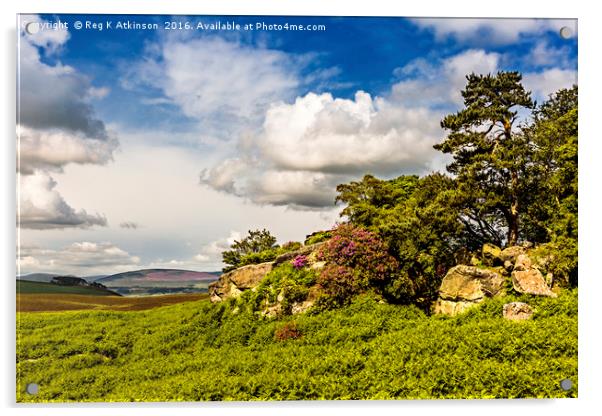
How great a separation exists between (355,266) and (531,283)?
331 centimetres

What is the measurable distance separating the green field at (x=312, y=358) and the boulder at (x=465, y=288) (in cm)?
25

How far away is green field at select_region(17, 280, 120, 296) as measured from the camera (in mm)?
6930

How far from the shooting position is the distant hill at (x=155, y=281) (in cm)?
782

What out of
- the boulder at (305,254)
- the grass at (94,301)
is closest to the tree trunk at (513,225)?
the boulder at (305,254)

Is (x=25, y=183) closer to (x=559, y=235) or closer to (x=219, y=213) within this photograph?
(x=219, y=213)

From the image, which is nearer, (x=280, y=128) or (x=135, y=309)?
(x=280, y=128)

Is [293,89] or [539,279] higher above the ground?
[293,89]

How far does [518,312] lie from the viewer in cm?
759

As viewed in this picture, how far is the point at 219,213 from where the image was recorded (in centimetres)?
771

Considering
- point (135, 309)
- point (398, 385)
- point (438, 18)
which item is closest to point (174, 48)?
point (438, 18)

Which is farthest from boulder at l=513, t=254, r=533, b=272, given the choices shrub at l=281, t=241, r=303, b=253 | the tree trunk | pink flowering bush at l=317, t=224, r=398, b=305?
shrub at l=281, t=241, r=303, b=253

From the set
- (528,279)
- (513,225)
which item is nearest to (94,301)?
(528,279)
